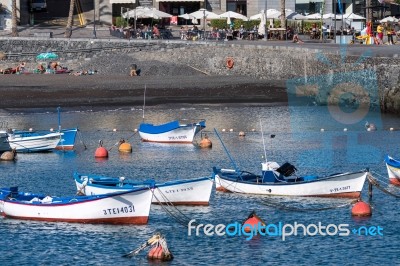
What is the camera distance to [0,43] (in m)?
96.6

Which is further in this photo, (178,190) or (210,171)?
(210,171)

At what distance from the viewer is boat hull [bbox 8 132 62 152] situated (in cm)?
5544

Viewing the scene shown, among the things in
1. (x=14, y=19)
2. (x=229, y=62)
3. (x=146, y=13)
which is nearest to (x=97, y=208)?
(x=229, y=62)

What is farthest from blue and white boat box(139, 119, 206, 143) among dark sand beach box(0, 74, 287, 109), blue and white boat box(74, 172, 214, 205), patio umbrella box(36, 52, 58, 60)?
patio umbrella box(36, 52, 58, 60)

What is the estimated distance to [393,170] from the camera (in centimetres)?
4588

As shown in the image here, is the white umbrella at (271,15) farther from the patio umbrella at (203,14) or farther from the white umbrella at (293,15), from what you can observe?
the patio umbrella at (203,14)

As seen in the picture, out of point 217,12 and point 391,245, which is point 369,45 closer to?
point 217,12

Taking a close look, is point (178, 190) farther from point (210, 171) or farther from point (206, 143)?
point (206, 143)

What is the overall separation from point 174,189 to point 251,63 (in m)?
44.4

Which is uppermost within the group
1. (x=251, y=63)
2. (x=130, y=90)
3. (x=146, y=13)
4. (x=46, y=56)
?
(x=146, y=13)

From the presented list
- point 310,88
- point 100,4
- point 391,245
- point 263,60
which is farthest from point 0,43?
point 391,245

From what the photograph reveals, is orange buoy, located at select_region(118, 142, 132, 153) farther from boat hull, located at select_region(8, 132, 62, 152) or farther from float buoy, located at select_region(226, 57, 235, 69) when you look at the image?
float buoy, located at select_region(226, 57, 235, 69)

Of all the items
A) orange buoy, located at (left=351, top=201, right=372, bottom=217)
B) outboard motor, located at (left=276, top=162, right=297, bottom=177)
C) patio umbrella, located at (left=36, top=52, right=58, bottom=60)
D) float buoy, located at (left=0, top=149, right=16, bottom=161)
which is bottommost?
orange buoy, located at (left=351, top=201, right=372, bottom=217)

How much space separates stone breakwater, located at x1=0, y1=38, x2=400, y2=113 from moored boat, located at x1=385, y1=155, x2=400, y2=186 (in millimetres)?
22519
